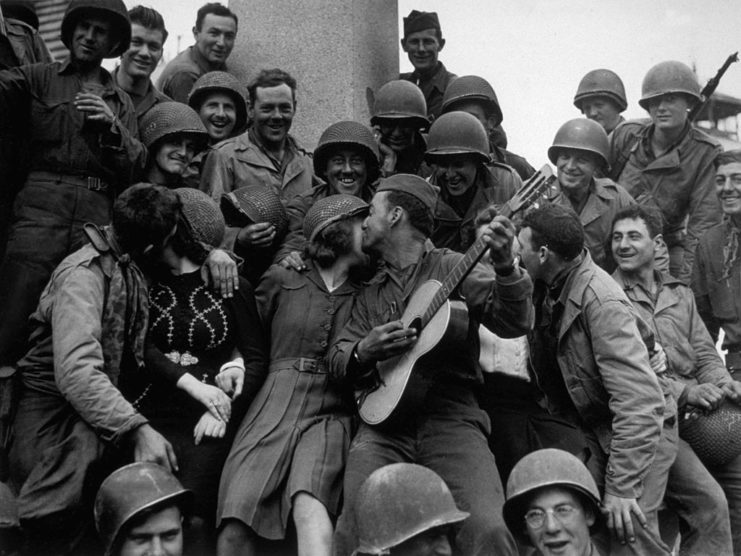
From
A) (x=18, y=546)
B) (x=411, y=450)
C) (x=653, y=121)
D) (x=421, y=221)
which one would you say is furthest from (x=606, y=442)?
(x=653, y=121)

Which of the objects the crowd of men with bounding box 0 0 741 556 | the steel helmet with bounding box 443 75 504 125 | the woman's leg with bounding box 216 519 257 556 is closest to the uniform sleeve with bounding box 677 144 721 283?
the crowd of men with bounding box 0 0 741 556

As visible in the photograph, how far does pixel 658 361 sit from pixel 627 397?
72 cm

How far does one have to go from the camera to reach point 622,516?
16.7ft

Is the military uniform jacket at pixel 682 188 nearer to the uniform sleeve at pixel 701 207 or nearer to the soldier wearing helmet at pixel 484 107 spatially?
the uniform sleeve at pixel 701 207

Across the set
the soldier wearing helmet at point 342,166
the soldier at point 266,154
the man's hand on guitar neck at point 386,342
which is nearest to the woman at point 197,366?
the man's hand on guitar neck at point 386,342

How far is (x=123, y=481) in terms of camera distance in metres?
4.75

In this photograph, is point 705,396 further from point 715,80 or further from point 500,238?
point 715,80

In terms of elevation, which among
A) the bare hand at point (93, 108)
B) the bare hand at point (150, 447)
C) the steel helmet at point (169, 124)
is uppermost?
the bare hand at point (93, 108)

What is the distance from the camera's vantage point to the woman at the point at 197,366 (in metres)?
5.20

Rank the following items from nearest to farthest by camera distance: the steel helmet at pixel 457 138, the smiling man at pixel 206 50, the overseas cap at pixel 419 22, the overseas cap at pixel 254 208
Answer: the overseas cap at pixel 254 208 < the steel helmet at pixel 457 138 < the smiling man at pixel 206 50 < the overseas cap at pixel 419 22

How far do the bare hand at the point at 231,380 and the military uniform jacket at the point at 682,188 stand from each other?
413cm

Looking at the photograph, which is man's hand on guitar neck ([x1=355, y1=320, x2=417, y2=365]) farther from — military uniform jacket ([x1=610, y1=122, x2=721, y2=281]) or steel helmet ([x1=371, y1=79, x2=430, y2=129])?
military uniform jacket ([x1=610, y1=122, x2=721, y2=281])

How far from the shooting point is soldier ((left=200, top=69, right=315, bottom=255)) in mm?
6992

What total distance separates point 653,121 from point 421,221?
3.70 metres
